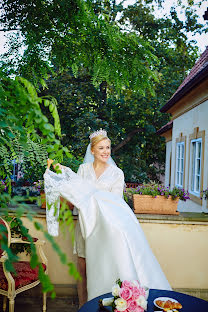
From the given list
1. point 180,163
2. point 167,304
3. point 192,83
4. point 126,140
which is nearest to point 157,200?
point 167,304

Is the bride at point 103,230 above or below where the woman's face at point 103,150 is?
below

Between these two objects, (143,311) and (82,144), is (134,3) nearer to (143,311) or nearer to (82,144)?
(82,144)

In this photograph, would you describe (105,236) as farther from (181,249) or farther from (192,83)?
(192,83)

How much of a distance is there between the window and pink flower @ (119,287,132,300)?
7538 millimetres

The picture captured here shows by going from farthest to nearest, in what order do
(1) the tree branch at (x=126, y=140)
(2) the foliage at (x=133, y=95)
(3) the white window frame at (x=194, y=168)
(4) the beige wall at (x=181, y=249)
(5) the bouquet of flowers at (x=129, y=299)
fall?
1. (1) the tree branch at (x=126, y=140)
2. (2) the foliage at (x=133, y=95)
3. (3) the white window frame at (x=194, y=168)
4. (4) the beige wall at (x=181, y=249)
5. (5) the bouquet of flowers at (x=129, y=299)

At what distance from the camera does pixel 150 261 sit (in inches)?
120

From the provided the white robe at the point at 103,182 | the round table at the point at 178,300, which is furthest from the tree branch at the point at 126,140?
the round table at the point at 178,300

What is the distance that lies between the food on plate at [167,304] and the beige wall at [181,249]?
191cm

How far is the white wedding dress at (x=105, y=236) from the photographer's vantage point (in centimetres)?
295

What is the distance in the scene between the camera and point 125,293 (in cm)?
204

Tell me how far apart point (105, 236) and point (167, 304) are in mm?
1049

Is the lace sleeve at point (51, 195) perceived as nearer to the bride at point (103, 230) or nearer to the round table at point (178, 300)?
the bride at point (103, 230)

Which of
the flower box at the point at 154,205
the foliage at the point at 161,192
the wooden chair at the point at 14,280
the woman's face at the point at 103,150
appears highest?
the woman's face at the point at 103,150

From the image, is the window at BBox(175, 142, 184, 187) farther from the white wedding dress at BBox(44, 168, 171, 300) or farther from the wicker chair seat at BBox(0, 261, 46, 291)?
the wicker chair seat at BBox(0, 261, 46, 291)
